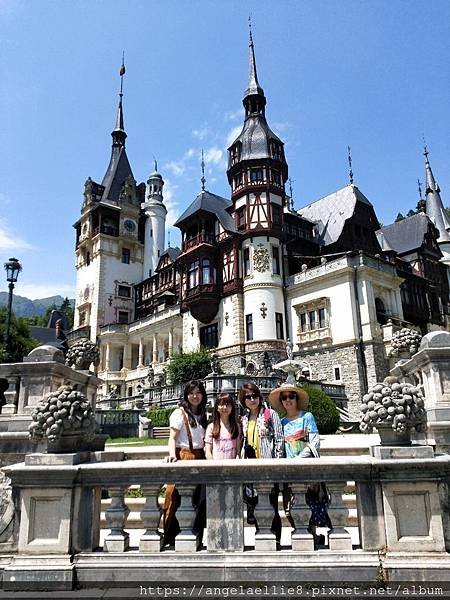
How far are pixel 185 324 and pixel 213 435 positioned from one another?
38.1 meters

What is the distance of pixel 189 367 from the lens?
107ft

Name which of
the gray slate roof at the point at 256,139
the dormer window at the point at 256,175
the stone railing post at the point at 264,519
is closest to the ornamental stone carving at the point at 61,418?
the stone railing post at the point at 264,519

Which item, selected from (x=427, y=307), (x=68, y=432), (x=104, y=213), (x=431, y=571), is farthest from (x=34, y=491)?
(x=104, y=213)

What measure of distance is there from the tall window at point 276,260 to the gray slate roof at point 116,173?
107 feet

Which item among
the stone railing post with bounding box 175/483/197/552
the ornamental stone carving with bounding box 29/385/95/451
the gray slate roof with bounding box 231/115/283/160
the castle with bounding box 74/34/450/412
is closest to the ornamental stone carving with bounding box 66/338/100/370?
the ornamental stone carving with bounding box 29/385/95/451

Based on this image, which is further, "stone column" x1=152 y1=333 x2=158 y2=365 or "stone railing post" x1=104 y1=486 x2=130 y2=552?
"stone column" x1=152 y1=333 x2=158 y2=365

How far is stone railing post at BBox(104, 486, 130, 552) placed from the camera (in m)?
4.67

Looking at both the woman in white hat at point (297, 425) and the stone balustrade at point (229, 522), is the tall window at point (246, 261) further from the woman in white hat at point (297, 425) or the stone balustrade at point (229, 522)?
the stone balustrade at point (229, 522)

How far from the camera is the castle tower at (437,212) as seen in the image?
5812 cm

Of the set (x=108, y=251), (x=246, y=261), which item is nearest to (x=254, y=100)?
(x=246, y=261)

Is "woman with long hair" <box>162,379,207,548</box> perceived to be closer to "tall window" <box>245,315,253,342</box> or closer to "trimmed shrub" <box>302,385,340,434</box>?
"trimmed shrub" <box>302,385,340,434</box>

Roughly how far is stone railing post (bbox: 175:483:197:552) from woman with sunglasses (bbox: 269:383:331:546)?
3.41 feet

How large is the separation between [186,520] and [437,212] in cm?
6574

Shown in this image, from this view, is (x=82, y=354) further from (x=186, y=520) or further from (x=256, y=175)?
(x=256, y=175)
